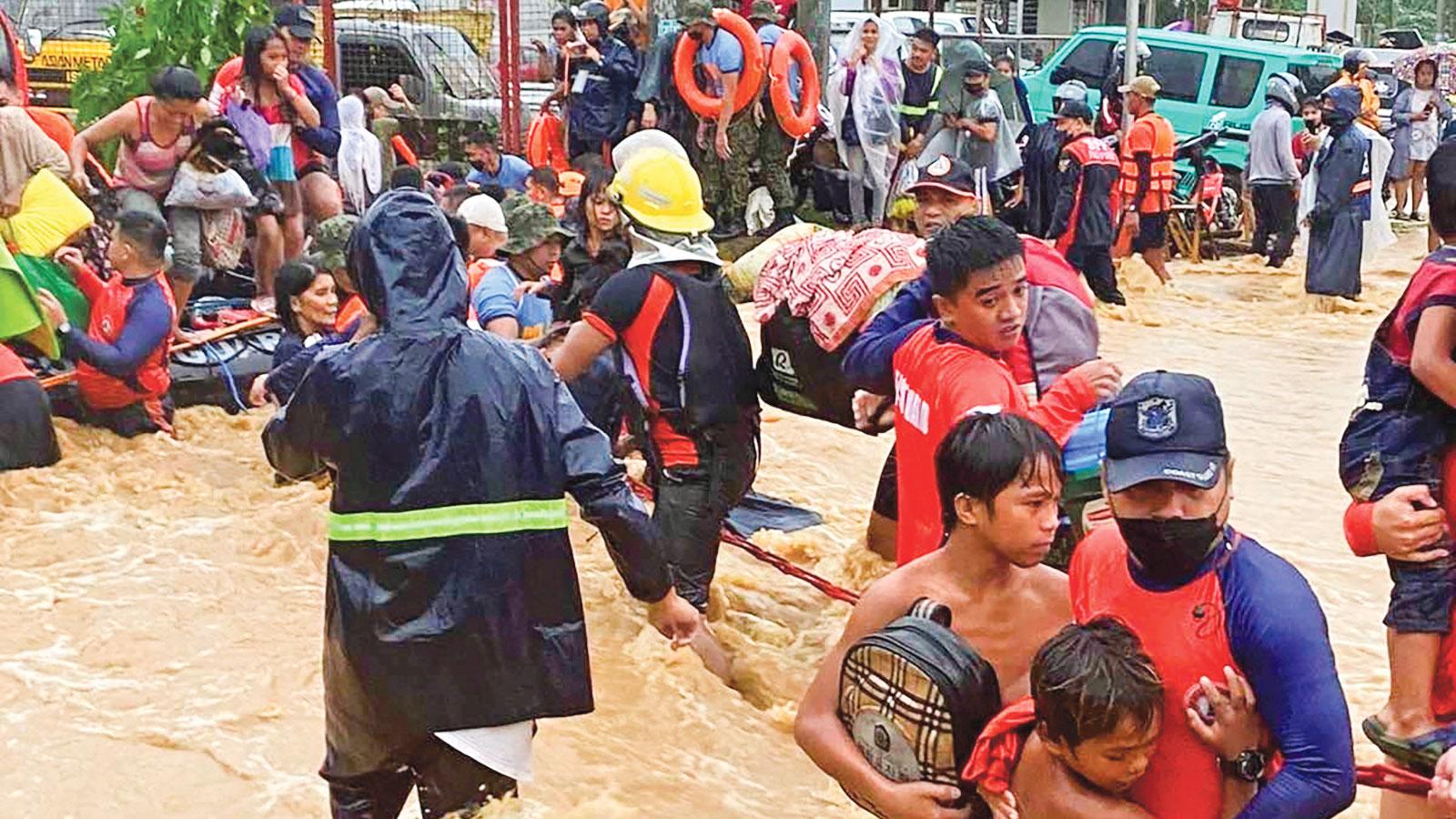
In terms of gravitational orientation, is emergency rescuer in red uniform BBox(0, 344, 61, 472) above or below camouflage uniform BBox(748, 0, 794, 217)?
below

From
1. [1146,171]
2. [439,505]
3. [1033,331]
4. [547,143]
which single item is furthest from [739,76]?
[439,505]

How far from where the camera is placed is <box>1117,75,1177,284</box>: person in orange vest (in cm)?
1476

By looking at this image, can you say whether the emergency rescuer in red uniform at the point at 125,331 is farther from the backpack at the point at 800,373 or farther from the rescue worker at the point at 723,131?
the rescue worker at the point at 723,131

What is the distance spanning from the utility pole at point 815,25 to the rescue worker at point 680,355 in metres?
9.99

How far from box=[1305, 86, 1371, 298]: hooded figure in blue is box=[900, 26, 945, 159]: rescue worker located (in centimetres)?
333

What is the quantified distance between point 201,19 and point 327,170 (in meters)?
1.65

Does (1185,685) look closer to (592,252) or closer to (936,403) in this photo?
(936,403)

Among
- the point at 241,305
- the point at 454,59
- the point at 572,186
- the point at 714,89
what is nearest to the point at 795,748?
the point at 241,305

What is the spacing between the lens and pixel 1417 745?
3297 mm

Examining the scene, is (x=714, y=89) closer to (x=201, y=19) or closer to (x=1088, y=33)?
(x=201, y=19)

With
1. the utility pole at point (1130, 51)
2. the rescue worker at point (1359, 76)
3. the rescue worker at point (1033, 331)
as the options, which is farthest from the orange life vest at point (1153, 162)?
the rescue worker at point (1033, 331)

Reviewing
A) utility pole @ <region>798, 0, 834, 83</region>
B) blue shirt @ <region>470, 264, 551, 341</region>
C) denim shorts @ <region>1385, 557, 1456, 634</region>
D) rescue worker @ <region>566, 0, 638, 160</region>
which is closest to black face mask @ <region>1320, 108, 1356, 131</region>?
utility pole @ <region>798, 0, 834, 83</region>

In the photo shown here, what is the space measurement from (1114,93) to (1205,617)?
53.1 ft

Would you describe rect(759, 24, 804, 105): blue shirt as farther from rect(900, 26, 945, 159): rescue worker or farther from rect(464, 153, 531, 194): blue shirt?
rect(464, 153, 531, 194): blue shirt
